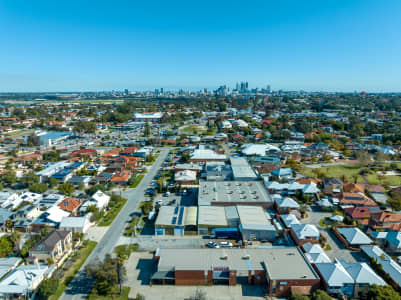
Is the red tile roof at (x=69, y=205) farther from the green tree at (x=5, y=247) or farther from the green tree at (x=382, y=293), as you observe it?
the green tree at (x=382, y=293)

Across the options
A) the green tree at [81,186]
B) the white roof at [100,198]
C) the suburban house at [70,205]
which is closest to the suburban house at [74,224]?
the suburban house at [70,205]

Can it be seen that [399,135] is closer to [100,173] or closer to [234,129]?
[234,129]

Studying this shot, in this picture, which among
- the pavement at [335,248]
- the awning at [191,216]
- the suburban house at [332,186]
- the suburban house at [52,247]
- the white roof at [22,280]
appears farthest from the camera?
the suburban house at [332,186]

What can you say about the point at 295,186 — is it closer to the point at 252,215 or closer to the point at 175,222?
the point at 252,215

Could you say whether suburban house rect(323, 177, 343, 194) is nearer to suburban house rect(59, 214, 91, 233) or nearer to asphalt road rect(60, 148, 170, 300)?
asphalt road rect(60, 148, 170, 300)

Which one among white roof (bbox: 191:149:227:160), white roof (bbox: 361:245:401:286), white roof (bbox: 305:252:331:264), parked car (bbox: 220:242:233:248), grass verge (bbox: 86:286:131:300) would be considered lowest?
grass verge (bbox: 86:286:131:300)

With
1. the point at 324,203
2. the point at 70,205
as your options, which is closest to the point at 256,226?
the point at 324,203

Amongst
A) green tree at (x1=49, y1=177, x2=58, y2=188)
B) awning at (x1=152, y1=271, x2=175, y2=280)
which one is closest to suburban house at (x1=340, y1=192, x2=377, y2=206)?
awning at (x1=152, y1=271, x2=175, y2=280)
